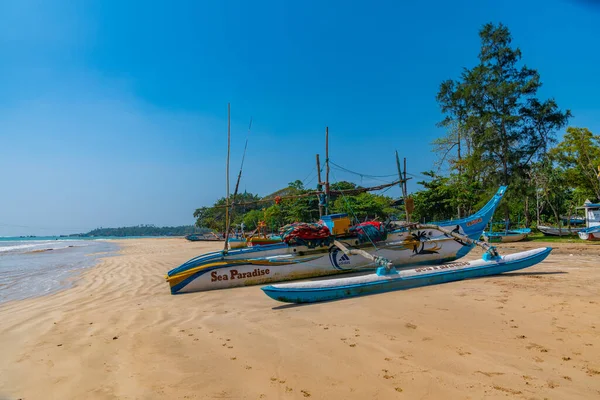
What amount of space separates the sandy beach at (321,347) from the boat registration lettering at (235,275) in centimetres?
168

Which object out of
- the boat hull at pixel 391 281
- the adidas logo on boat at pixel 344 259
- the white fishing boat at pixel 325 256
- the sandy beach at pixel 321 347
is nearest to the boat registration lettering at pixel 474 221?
the white fishing boat at pixel 325 256

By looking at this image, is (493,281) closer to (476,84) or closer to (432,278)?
(432,278)

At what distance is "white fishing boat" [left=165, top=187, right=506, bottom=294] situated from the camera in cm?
837

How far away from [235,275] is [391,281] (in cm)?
394

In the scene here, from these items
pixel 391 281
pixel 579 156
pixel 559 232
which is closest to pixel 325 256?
pixel 391 281

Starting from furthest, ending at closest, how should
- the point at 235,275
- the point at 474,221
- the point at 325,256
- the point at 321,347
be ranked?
1. the point at 474,221
2. the point at 325,256
3. the point at 235,275
4. the point at 321,347

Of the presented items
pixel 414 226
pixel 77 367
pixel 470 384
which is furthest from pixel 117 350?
pixel 414 226

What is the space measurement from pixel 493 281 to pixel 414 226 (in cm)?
299

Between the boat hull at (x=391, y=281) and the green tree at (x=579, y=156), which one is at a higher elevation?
the green tree at (x=579, y=156)

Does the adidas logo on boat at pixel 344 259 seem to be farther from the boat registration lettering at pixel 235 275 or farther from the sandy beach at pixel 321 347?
the sandy beach at pixel 321 347

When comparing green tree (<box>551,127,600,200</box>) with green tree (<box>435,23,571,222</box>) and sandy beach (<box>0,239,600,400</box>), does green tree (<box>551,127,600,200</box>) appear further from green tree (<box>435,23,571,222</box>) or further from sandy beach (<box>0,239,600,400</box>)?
sandy beach (<box>0,239,600,400</box>)

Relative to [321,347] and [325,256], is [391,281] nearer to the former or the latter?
[325,256]

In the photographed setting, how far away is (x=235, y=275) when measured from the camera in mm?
8500

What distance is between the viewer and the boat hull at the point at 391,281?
20.5ft
